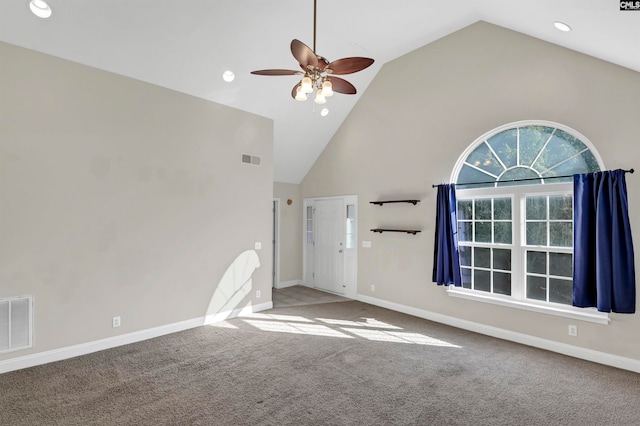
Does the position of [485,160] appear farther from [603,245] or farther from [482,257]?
[603,245]

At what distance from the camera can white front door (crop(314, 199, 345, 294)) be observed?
21.3 ft

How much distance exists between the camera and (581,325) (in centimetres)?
364

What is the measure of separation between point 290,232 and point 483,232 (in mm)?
4112

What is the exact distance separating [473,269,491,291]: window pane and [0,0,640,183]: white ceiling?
9.20 ft

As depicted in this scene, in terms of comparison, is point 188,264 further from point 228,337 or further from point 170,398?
point 170,398

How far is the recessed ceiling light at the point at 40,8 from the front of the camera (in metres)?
3.01

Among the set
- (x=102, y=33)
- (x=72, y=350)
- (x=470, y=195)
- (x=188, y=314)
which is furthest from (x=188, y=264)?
(x=470, y=195)

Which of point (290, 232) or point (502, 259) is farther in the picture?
point (290, 232)

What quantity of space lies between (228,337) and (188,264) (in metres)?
1.18

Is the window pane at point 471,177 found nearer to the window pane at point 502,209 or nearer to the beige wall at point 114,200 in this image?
the window pane at point 502,209

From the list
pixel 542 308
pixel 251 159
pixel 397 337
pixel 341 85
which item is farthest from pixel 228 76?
pixel 542 308

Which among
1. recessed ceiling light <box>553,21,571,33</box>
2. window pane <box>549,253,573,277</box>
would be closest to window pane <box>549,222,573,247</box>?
window pane <box>549,253,573,277</box>

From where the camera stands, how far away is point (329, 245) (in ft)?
22.1

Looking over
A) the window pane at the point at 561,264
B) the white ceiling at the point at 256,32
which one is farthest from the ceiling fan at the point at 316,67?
the window pane at the point at 561,264
